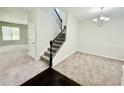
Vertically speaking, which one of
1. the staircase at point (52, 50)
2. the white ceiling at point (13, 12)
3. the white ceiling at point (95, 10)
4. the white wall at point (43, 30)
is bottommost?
the staircase at point (52, 50)

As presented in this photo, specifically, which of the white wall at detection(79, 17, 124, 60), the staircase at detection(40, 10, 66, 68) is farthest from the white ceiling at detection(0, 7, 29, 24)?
the white wall at detection(79, 17, 124, 60)

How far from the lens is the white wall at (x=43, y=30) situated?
3006 millimetres

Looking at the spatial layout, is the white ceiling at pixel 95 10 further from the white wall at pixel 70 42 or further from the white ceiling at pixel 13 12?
the white ceiling at pixel 13 12

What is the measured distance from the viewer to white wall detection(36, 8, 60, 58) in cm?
301

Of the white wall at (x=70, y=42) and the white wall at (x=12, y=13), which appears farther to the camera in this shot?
the white wall at (x=70, y=42)

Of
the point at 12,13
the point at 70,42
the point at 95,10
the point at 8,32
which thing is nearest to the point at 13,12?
the point at 12,13

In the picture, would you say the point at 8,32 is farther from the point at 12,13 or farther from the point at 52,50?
the point at 52,50

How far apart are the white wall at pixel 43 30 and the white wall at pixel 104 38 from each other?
143cm

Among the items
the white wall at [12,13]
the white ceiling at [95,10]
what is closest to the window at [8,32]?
the white wall at [12,13]

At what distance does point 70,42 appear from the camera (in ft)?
11.3

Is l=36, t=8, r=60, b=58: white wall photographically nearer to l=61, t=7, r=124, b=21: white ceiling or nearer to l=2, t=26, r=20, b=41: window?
l=61, t=7, r=124, b=21: white ceiling

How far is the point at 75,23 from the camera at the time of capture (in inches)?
145

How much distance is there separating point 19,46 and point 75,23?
3990 millimetres
